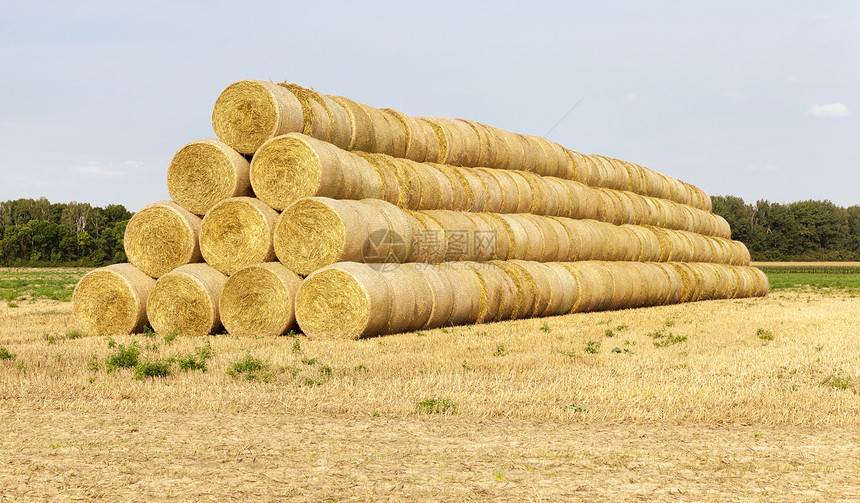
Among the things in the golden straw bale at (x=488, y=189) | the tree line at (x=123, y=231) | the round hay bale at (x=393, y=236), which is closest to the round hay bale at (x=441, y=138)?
the golden straw bale at (x=488, y=189)

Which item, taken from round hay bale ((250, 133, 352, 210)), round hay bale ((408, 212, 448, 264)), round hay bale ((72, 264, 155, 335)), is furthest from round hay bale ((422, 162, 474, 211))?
round hay bale ((72, 264, 155, 335))

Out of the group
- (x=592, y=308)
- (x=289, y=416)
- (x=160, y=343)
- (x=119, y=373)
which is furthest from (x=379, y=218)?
(x=592, y=308)

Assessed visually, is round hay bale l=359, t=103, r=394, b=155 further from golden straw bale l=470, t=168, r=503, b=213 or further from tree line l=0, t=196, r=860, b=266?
tree line l=0, t=196, r=860, b=266

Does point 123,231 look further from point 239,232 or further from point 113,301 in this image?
point 239,232

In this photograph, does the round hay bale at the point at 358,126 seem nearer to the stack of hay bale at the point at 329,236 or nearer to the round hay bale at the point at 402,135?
the stack of hay bale at the point at 329,236

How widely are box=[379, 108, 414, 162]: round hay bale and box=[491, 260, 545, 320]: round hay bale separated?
2955 mm

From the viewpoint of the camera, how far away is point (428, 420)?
6.84m

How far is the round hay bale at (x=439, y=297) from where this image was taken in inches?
530

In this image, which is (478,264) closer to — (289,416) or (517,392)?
(517,392)

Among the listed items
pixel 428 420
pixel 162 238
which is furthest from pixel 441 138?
pixel 428 420

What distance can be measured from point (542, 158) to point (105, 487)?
1708cm

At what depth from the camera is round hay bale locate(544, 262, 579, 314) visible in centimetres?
1762

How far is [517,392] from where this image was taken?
7.82 metres

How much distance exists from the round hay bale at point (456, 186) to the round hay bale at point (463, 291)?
214 cm
